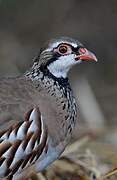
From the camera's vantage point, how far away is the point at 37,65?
5184 mm

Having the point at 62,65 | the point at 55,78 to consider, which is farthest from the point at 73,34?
the point at 62,65

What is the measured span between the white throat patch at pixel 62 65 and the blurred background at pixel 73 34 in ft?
9.78

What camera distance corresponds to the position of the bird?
189 inches

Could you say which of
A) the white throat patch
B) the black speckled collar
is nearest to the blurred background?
the black speckled collar

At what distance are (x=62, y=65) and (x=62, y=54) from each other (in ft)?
0.23

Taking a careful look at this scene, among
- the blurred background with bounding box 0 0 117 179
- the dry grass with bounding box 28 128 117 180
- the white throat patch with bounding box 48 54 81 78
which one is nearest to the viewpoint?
the white throat patch with bounding box 48 54 81 78

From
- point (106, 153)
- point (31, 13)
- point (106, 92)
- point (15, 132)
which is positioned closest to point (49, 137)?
point (15, 132)

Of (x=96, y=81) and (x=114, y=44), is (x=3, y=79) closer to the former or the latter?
(x=96, y=81)

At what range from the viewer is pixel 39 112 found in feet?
16.0

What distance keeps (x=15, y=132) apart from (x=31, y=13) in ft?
16.3

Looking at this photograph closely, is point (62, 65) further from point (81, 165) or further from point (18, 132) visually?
point (81, 165)

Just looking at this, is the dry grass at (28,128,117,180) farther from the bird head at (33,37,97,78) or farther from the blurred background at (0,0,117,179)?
the blurred background at (0,0,117,179)

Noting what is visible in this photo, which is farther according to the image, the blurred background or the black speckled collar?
the blurred background

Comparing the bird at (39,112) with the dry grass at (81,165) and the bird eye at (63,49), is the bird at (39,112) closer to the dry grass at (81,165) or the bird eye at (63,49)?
the bird eye at (63,49)
